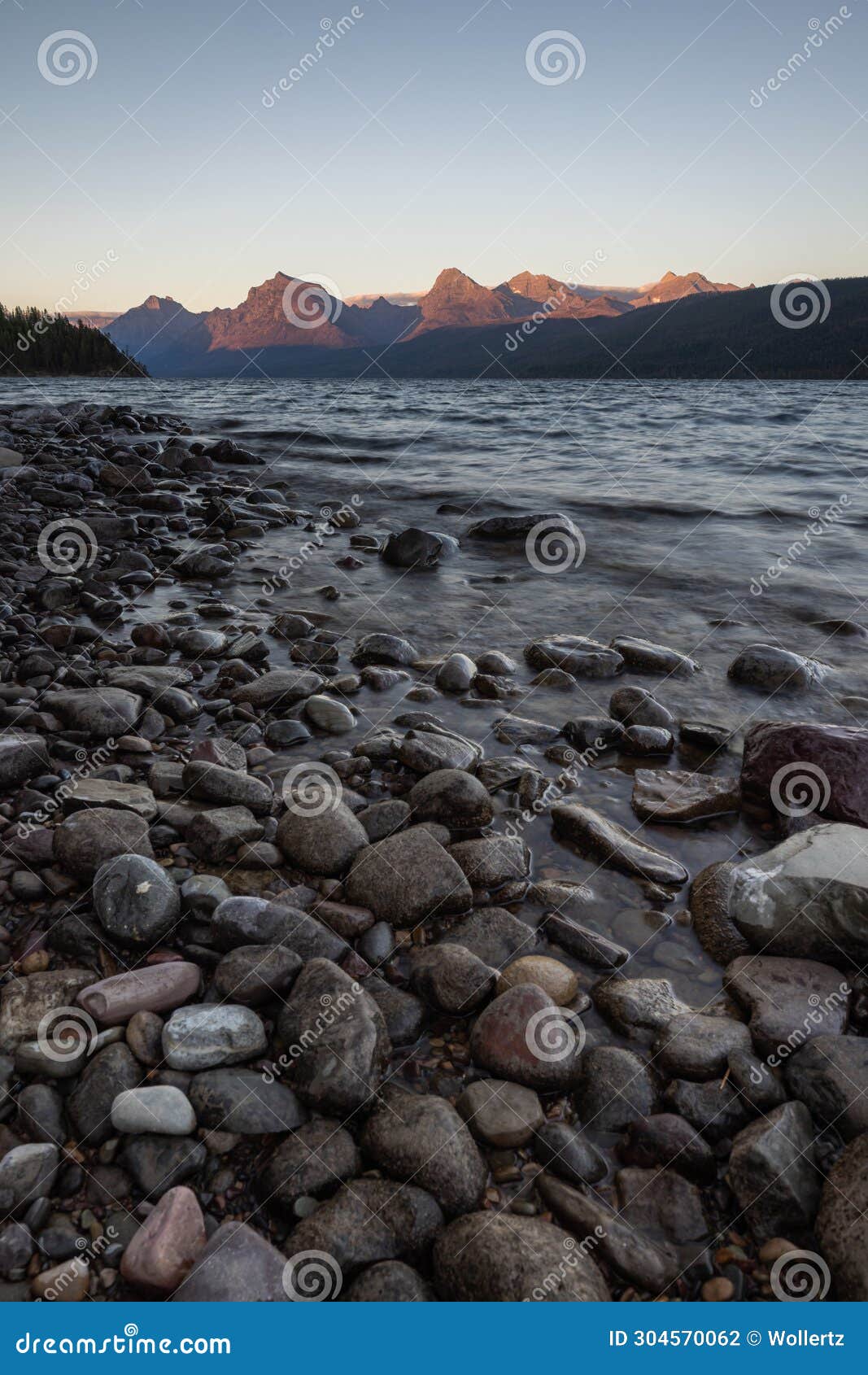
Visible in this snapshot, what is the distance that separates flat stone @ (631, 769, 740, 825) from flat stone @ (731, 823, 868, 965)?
750 millimetres

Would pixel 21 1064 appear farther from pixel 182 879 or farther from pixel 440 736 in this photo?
pixel 440 736

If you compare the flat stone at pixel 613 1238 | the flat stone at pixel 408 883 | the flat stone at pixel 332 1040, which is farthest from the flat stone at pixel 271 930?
the flat stone at pixel 613 1238

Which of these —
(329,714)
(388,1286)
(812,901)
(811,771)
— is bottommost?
(388,1286)

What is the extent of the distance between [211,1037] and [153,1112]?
→ 0.27 m

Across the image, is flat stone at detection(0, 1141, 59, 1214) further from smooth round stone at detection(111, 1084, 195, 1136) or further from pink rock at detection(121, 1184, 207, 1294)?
pink rock at detection(121, 1184, 207, 1294)

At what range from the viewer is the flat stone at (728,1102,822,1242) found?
197 centimetres

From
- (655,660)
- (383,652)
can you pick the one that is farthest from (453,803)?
(655,660)

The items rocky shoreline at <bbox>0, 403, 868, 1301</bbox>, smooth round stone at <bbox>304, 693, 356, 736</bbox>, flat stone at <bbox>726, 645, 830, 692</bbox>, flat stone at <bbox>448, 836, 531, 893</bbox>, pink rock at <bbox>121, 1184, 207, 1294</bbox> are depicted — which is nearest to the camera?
pink rock at <bbox>121, 1184, 207, 1294</bbox>

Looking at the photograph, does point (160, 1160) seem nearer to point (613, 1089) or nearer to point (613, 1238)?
point (613, 1238)

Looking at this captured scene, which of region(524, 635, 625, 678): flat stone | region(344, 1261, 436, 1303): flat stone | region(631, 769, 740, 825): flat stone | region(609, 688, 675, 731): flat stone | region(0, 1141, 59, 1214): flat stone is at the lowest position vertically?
region(344, 1261, 436, 1303): flat stone

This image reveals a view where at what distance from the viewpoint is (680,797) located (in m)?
3.98

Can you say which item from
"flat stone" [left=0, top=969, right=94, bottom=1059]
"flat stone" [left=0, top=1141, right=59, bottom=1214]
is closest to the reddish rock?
"flat stone" [left=0, top=969, right=94, bottom=1059]

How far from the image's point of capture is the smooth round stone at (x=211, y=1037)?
2.26 meters

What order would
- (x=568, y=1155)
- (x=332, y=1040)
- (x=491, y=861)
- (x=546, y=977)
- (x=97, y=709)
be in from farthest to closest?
1. (x=97, y=709)
2. (x=491, y=861)
3. (x=546, y=977)
4. (x=332, y=1040)
5. (x=568, y=1155)
